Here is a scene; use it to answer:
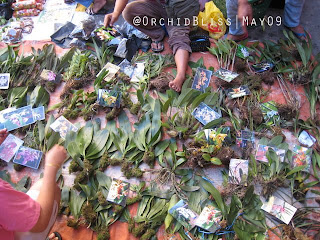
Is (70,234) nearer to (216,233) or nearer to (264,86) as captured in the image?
Answer: (216,233)

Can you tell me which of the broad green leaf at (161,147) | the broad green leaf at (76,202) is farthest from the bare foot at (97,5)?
the broad green leaf at (76,202)

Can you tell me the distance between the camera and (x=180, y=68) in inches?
86.1

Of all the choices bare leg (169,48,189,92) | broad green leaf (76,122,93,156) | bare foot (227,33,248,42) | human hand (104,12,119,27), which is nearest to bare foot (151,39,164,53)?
bare leg (169,48,189,92)

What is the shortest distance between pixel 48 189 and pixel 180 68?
4.17 ft

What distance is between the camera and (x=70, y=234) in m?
1.66

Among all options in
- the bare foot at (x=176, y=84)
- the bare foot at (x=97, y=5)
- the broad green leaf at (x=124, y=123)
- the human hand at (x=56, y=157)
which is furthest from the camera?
the bare foot at (x=97, y=5)

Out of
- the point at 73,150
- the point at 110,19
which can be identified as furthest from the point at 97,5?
the point at 73,150

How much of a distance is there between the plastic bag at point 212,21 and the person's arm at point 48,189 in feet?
5.29

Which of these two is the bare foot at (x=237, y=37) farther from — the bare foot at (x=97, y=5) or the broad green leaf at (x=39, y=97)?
the broad green leaf at (x=39, y=97)

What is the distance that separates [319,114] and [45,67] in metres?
2.13

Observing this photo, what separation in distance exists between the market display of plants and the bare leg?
0.05 meters

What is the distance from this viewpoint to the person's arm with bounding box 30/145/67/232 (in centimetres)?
132

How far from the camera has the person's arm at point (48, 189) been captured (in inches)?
52.0

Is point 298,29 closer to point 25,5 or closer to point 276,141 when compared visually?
point 276,141
